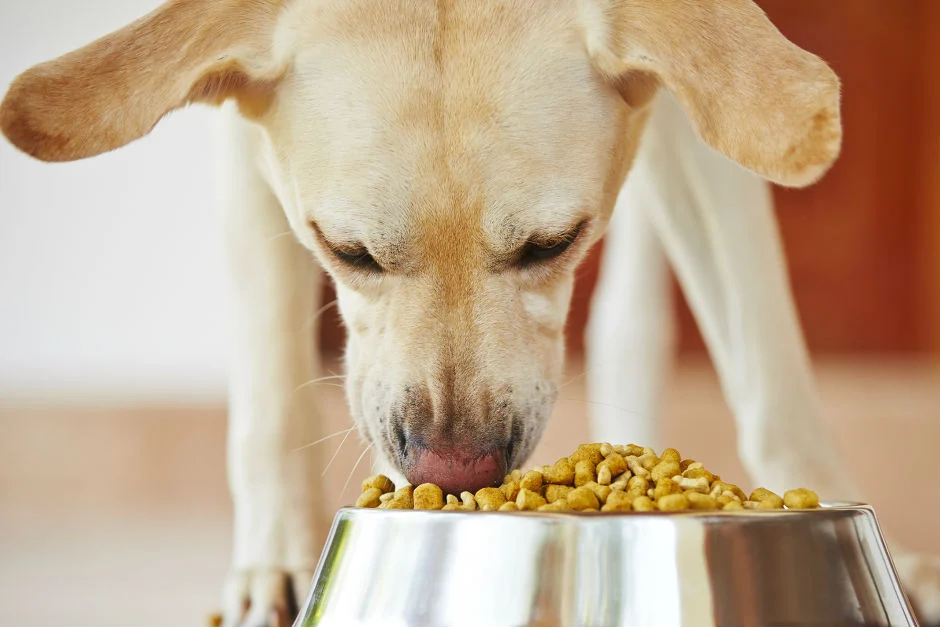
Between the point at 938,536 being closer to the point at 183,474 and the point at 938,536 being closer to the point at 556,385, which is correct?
the point at 556,385

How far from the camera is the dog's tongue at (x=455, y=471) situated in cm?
142

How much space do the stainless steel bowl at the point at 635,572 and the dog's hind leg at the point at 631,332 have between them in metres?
1.74

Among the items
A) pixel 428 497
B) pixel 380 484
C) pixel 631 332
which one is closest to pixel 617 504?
pixel 428 497

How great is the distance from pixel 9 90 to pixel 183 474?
3.25 m

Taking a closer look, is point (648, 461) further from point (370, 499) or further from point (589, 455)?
point (370, 499)

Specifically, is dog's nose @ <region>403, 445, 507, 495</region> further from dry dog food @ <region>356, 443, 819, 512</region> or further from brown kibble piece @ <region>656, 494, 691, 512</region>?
brown kibble piece @ <region>656, 494, 691, 512</region>

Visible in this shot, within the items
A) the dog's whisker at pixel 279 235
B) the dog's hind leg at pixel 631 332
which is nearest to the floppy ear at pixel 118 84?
the dog's whisker at pixel 279 235

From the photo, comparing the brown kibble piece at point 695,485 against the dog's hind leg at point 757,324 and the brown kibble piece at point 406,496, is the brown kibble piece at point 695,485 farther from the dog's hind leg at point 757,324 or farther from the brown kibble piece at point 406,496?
the dog's hind leg at point 757,324

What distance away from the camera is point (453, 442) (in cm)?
143

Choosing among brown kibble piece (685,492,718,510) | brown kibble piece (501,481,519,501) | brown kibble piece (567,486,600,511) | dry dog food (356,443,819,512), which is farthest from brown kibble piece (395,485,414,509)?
brown kibble piece (685,492,718,510)

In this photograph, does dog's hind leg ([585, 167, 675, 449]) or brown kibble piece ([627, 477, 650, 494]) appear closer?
brown kibble piece ([627, 477, 650, 494])

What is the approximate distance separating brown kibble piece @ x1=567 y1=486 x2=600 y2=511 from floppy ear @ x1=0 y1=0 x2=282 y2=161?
717mm

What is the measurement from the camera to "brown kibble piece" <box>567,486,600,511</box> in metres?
1.19

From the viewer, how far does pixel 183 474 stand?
4543 mm
